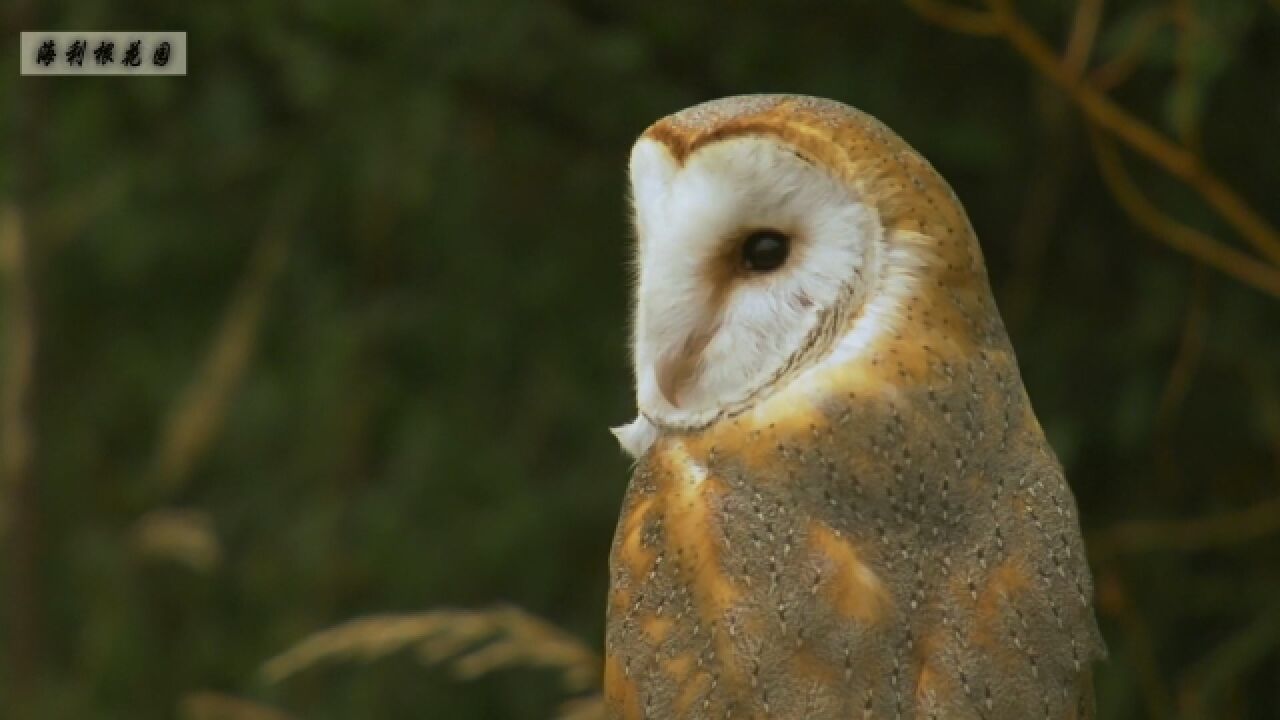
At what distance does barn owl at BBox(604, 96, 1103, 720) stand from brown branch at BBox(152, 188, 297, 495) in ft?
6.19

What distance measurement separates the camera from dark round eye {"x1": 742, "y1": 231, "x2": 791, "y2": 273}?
1447 mm

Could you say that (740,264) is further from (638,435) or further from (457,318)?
(457,318)

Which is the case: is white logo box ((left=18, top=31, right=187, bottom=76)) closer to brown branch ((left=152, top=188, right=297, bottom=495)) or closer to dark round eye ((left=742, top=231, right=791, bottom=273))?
brown branch ((left=152, top=188, right=297, bottom=495))

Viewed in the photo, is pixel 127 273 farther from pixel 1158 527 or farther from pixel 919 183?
pixel 919 183

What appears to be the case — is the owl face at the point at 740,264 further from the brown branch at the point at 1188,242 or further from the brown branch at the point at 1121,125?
the brown branch at the point at 1188,242

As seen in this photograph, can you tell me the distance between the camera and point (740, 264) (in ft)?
4.79

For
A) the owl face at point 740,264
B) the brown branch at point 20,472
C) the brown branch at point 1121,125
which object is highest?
the brown branch at point 1121,125

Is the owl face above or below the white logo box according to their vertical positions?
below

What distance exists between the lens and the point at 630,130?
2.91 meters

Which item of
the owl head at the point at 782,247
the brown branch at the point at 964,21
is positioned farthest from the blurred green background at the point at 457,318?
the owl head at the point at 782,247

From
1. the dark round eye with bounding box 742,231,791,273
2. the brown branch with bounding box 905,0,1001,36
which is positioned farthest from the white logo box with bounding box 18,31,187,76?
the dark round eye with bounding box 742,231,791,273

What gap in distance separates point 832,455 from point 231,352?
202 cm

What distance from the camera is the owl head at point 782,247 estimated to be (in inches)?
55.6

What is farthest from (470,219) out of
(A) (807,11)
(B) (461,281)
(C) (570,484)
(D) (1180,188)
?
(D) (1180,188)
